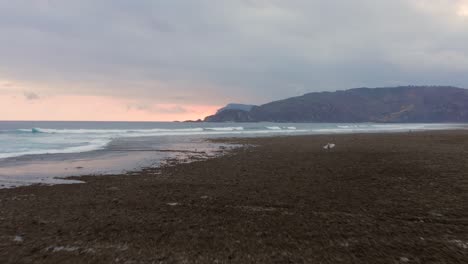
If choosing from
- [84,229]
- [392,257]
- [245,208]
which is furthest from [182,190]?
[392,257]

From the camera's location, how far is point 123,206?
7.64 meters

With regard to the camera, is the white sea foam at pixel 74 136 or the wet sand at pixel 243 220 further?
the white sea foam at pixel 74 136

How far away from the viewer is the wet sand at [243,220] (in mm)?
4754

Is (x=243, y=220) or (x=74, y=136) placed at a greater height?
(x=74, y=136)

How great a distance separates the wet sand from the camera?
475 centimetres

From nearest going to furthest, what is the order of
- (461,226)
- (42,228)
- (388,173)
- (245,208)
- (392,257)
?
(392,257) < (461,226) < (42,228) < (245,208) < (388,173)

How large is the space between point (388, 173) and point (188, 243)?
9248 millimetres

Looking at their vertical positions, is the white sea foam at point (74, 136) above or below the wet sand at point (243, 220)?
above

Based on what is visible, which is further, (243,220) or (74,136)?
(74,136)

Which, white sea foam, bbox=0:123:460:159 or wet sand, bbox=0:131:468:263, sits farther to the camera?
white sea foam, bbox=0:123:460:159

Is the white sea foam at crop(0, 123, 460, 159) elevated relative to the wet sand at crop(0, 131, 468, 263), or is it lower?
elevated

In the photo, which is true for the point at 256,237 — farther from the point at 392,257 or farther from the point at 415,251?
the point at 415,251

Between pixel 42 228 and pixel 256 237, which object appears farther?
pixel 42 228

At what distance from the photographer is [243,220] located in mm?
6391
